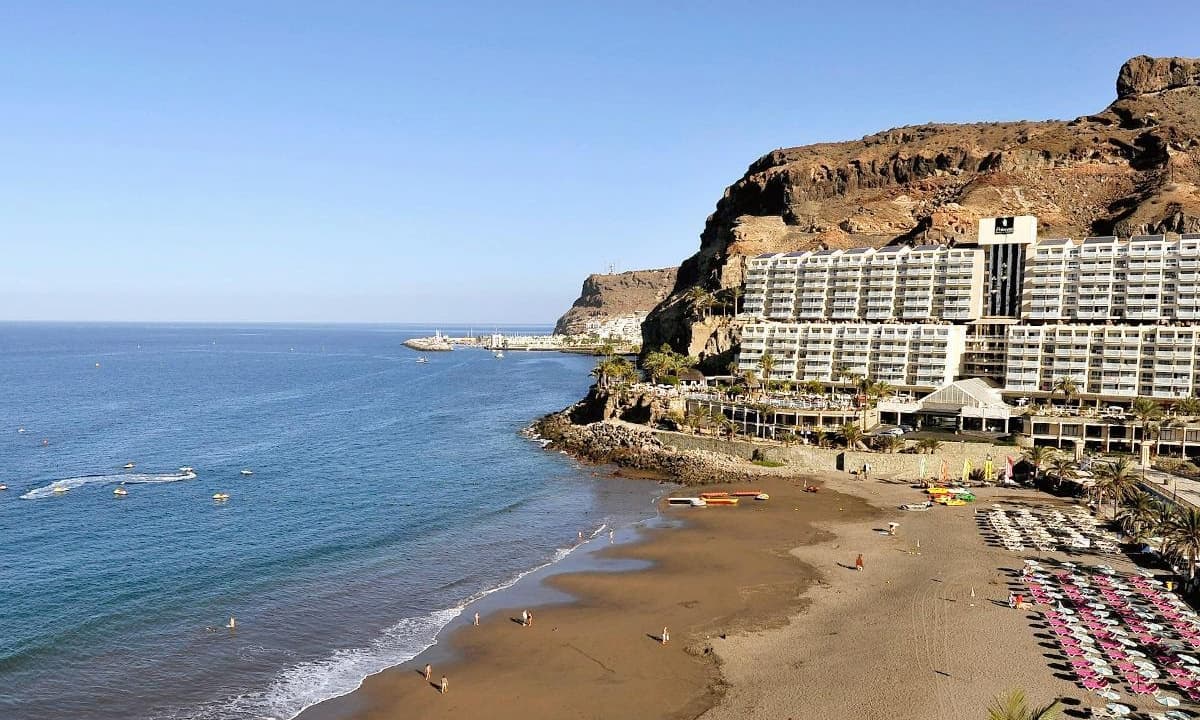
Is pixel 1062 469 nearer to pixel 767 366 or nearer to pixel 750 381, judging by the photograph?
pixel 750 381

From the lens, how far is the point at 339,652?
42781mm

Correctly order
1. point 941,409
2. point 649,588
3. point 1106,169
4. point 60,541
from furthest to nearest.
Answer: point 1106,169 → point 941,409 → point 60,541 → point 649,588

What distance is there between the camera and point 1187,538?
49219 millimetres

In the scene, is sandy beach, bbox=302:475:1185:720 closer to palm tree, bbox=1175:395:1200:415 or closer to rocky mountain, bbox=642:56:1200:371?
palm tree, bbox=1175:395:1200:415

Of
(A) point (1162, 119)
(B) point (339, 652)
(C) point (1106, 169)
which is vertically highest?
(A) point (1162, 119)

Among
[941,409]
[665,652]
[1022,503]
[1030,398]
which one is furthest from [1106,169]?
[665,652]

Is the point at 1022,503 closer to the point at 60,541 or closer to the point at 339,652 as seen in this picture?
the point at 339,652

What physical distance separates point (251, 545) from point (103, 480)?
1154 inches

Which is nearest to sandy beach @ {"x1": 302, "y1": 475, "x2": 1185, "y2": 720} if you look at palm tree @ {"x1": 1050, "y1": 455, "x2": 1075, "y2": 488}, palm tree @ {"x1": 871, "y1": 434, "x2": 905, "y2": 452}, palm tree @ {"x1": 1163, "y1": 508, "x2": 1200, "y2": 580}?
palm tree @ {"x1": 1163, "y1": 508, "x2": 1200, "y2": 580}

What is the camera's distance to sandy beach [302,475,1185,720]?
1457 inches

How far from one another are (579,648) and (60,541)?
132ft

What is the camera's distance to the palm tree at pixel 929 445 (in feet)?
268

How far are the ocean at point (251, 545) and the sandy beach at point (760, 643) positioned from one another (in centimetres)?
498

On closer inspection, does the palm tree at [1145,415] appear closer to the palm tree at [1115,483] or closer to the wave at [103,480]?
the palm tree at [1115,483]
